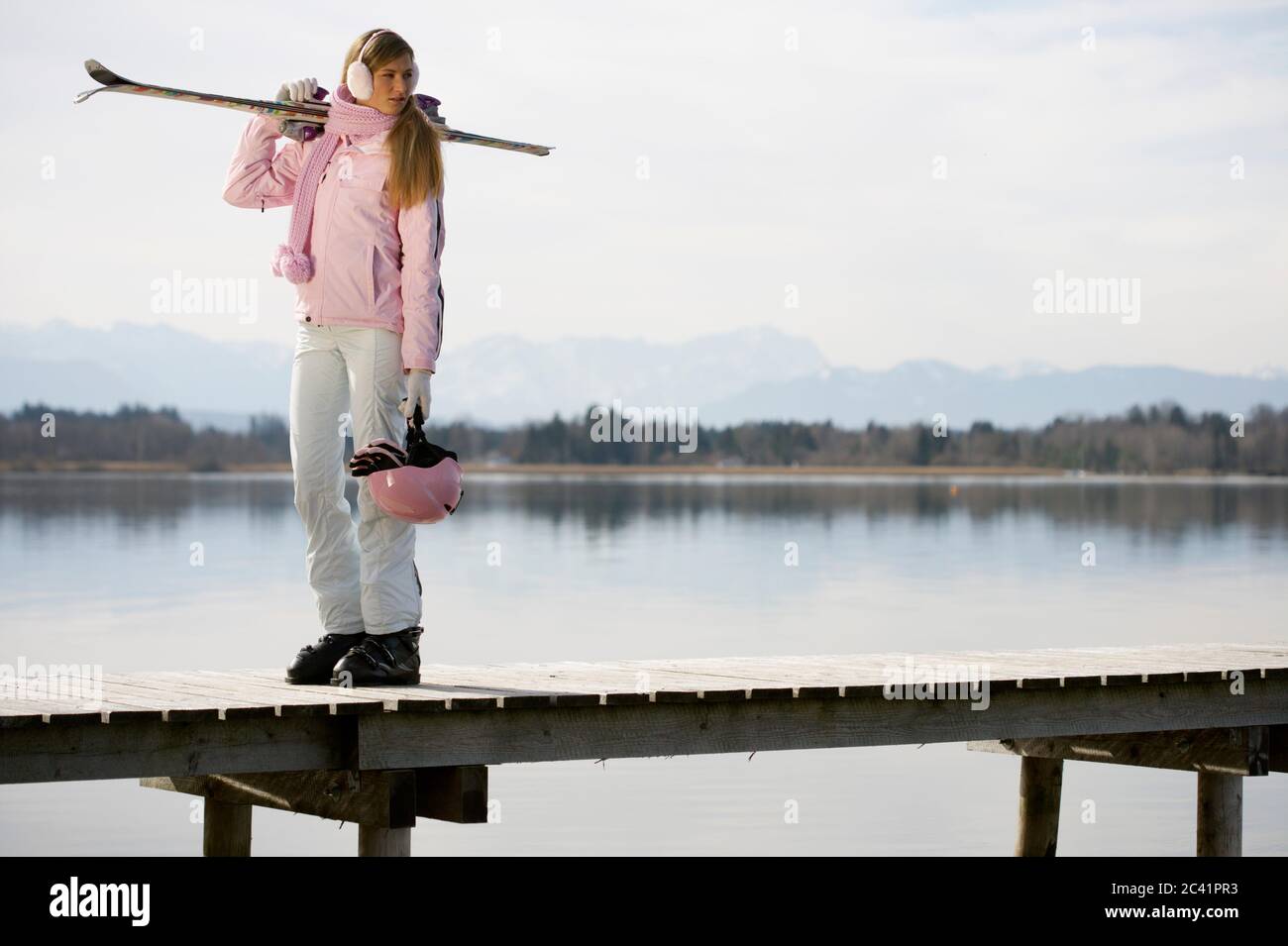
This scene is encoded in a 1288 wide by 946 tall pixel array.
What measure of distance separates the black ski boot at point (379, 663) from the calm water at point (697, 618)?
488 centimetres

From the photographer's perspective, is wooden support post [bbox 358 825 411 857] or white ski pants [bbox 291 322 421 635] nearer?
white ski pants [bbox 291 322 421 635]

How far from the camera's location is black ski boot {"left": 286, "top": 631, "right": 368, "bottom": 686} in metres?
7.16

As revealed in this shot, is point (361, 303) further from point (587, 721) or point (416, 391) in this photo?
point (587, 721)

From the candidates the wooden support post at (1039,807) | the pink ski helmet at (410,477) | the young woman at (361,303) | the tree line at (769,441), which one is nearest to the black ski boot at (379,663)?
the young woman at (361,303)

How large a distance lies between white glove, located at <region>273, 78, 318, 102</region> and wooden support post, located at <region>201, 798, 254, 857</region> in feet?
11.0

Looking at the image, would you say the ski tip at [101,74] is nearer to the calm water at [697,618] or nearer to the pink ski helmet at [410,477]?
the pink ski helmet at [410,477]

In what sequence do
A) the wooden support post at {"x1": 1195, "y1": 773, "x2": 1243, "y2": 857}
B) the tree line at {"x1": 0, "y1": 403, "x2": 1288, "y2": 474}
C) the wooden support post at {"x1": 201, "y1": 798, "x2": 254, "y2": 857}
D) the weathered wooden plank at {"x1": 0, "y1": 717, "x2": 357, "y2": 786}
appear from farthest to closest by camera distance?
the tree line at {"x1": 0, "y1": 403, "x2": 1288, "y2": 474}
the wooden support post at {"x1": 1195, "y1": 773, "x2": 1243, "y2": 857}
the wooden support post at {"x1": 201, "y1": 798, "x2": 254, "y2": 857}
the weathered wooden plank at {"x1": 0, "y1": 717, "x2": 357, "y2": 786}

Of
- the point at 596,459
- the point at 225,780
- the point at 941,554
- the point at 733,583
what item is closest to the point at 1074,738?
the point at 225,780

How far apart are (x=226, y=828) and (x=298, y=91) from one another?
3.54 m

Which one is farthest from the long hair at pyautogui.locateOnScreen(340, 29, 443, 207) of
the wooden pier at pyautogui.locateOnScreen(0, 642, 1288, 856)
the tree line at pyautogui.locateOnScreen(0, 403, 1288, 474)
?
the tree line at pyautogui.locateOnScreen(0, 403, 1288, 474)

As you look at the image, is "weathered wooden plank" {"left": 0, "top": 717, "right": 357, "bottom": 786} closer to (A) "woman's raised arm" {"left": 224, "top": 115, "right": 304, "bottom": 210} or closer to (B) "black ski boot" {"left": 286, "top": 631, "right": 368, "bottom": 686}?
(B) "black ski boot" {"left": 286, "top": 631, "right": 368, "bottom": 686}

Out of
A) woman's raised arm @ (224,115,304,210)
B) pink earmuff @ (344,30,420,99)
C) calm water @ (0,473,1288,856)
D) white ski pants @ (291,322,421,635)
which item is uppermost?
pink earmuff @ (344,30,420,99)

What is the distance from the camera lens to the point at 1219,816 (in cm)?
927
